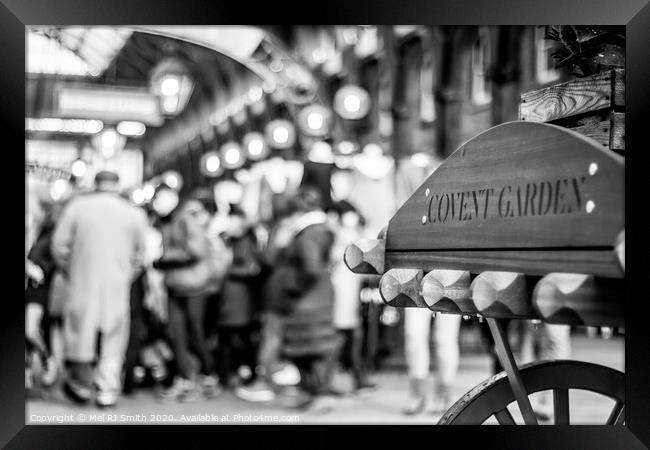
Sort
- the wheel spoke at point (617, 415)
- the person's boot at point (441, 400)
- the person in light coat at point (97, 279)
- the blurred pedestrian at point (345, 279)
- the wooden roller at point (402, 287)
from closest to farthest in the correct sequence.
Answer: the wooden roller at point (402, 287) < the wheel spoke at point (617, 415) < the person's boot at point (441, 400) < the person in light coat at point (97, 279) < the blurred pedestrian at point (345, 279)

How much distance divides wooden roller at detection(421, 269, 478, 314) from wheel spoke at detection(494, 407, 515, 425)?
0.37m

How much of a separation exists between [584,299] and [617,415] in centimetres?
118

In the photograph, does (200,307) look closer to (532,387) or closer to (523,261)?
(532,387)

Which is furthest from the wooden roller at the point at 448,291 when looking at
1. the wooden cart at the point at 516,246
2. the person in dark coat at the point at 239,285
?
the person in dark coat at the point at 239,285

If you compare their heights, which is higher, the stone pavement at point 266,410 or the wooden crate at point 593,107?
the wooden crate at point 593,107

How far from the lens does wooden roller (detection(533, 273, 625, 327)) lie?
1.64 meters

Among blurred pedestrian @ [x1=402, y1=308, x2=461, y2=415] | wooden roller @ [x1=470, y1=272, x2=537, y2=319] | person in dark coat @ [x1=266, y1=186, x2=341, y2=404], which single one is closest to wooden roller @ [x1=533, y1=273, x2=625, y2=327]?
wooden roller @ [x1=470, y1=272, x2=537, y2=319]

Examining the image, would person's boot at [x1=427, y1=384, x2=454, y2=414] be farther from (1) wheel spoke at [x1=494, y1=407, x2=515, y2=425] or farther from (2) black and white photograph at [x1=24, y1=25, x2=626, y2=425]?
(1) wheel spoke at [x1=494, y1=407, x2=515, y2=425]

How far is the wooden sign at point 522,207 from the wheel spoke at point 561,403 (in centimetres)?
49

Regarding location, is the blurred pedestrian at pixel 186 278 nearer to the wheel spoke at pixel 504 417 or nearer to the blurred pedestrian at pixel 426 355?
the blurred pedestrian at pixel 426 355

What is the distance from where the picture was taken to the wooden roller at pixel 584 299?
1637mm

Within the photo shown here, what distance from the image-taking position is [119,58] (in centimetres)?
1045

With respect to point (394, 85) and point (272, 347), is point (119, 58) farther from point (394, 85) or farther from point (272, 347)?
point (272, 347)

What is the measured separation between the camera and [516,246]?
1814 millimetres
